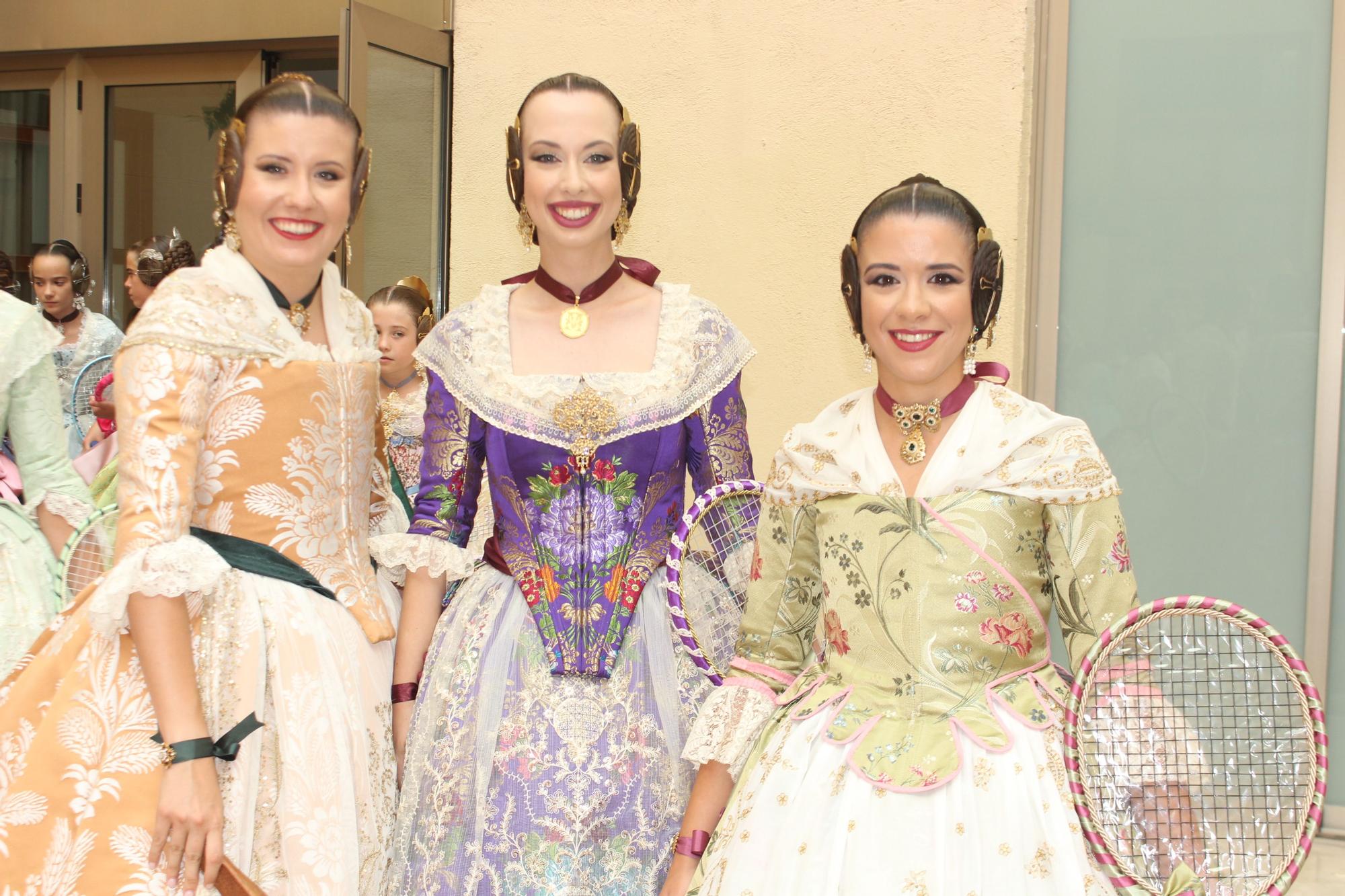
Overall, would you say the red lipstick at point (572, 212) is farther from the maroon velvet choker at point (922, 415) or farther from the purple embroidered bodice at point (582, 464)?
the maroon velvet choker at point (922, 415)

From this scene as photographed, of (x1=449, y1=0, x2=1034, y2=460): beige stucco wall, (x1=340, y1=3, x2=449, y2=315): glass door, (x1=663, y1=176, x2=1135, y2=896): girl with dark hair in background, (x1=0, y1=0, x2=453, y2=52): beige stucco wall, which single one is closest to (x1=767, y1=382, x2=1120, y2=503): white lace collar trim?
(x1=663, y1=176, x2=1135, y2=896): girl with dark hair in background

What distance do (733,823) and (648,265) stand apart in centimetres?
109

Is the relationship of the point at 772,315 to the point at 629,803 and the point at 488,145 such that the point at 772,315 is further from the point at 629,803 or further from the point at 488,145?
the point at 629,803

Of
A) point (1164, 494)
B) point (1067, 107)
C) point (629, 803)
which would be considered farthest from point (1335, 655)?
point (629, 803)

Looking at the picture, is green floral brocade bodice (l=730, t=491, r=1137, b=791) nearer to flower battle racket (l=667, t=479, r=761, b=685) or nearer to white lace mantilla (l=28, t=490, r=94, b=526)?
flower battle racket (l=667, t=479, r=761, b=685)

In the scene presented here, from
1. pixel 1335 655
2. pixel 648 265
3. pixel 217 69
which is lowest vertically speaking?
pixel 1335 655

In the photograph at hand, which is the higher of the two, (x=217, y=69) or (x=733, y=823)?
(x=217, y=69)

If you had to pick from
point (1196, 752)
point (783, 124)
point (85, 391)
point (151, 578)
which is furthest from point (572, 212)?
point (85, 391)

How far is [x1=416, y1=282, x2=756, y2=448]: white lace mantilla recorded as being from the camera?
2.28 m

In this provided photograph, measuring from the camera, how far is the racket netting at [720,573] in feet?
7.43

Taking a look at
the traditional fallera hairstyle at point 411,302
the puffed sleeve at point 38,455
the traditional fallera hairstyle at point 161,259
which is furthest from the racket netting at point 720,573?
the traditional fallera hairstyle at point 161,259

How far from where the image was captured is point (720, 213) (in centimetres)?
499

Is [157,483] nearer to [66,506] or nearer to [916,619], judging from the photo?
[66,506]

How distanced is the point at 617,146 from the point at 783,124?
8.87ft
